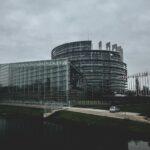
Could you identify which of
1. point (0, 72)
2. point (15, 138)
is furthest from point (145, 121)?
point (0, 72)

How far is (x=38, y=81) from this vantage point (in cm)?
11981

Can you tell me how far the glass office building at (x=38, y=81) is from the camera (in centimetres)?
11075

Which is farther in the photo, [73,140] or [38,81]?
[38,81]

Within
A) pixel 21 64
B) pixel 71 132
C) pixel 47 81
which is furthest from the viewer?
pixel 21 64

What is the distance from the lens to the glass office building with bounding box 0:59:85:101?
111 metres

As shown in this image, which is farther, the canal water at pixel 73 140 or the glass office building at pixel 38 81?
the glass office building at pixel 38 81

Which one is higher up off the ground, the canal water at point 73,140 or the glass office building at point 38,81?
the glass office building at point 38,81

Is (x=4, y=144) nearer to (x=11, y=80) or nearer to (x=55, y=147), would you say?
(x=55, y=147)

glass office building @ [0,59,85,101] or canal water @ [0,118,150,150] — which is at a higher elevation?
glass office building @ [0,59,85,101]

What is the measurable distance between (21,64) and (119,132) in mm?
88937

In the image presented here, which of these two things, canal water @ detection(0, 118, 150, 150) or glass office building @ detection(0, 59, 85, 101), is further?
glass office building @ detection(0, 59, 85, 101)

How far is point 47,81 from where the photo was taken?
116 metres

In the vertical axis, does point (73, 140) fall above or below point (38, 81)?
below

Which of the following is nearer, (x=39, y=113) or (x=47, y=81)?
(x=39, y=113)
